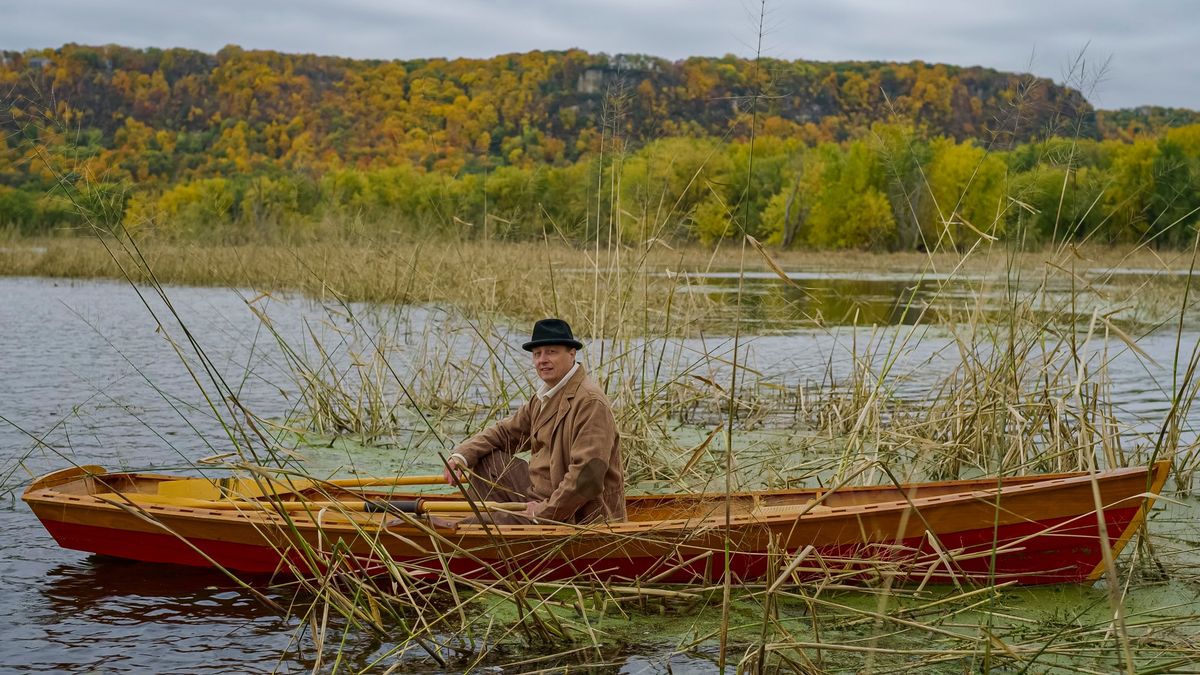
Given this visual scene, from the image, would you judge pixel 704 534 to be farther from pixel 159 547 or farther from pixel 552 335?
pixel 159 547

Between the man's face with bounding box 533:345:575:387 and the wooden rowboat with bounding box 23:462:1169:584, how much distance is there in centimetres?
69

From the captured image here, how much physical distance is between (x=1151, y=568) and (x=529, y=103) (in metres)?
16.8

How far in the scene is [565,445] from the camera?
510cm

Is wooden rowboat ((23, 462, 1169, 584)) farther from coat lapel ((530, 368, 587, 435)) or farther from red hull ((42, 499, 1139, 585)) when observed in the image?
coat lapel ((530, 368, 587, 435))

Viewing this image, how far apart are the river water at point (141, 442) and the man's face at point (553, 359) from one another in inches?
50.5

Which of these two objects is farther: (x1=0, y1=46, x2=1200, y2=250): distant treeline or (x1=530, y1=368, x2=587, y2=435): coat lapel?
(x1=0, y1=46, x2=1200, y2=250): distant treeline

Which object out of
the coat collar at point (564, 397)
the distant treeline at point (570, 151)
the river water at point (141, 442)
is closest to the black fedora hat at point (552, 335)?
the coat collar at point (564, 397)

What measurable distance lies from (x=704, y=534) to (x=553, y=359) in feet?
3.30

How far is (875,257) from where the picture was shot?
44.1 metres

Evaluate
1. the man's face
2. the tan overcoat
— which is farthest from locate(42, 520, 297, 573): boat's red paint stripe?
the man's face

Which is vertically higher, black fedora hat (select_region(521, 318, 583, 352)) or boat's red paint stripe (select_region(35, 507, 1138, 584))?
black fedora hat (select_region(521, 318, 583, 352))

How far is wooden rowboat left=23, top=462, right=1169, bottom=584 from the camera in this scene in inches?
182

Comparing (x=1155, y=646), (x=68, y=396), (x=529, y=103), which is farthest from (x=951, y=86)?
(x=1155, y=646)

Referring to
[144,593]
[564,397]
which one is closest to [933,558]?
[564,397]
